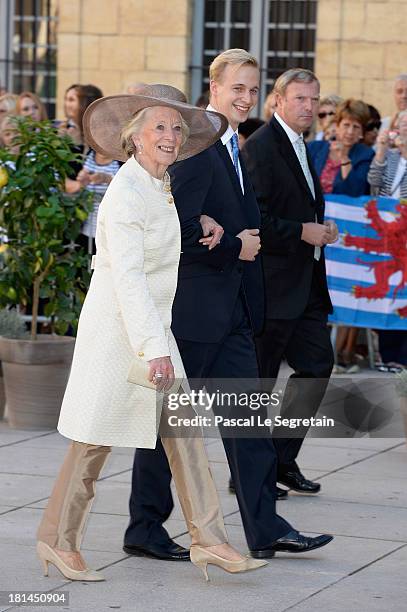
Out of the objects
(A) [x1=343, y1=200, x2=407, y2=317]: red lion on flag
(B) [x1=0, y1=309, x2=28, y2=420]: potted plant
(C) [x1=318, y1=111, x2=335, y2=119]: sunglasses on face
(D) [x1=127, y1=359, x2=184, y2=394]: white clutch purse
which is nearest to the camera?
(D) [x1=127, y1=359, x2=184, y2=394]: white clutch purse

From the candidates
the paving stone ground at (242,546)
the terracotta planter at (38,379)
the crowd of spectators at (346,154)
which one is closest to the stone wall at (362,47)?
the crowd of spectators at (346,154)

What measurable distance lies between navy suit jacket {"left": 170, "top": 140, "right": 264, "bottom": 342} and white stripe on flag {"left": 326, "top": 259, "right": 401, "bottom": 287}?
17.9 ft

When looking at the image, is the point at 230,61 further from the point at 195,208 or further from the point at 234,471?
the point at 234,471

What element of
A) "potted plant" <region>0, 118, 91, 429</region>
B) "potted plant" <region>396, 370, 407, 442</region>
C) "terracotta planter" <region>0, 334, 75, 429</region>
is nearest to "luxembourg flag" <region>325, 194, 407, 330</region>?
"potted plant" <region>0, 118, 91, 429</region>

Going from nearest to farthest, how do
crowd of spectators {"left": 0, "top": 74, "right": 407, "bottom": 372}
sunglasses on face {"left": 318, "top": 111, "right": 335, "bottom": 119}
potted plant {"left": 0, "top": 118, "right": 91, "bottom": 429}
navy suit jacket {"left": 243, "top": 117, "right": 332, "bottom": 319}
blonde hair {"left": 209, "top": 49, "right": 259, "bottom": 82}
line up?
blonde hair {"left": 209, "top": 49, "right": 259, "bottom": 82}
navy suit jacket {"left": 243, "top": 117, "right": 332, "bottom": 319}
potted plant {"left": 0, "top": 118, "right": 91, "bottom": 429}
crowd of spectators {"left": 0, "top": 74, "right": 407, "bottom": 372}
sunglasses on face {"left": 318, "top": 111, "right": 335, "bottom": 119}

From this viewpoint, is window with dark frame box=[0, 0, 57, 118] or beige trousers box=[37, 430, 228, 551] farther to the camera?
window with dark frame box=[0, 0, 57, 118]

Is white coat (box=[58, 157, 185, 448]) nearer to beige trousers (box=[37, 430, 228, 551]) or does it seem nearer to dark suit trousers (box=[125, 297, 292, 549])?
beige trousers (box=[37, 430, 228, 551])

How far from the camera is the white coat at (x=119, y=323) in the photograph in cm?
554

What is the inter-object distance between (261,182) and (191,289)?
125 centimetres

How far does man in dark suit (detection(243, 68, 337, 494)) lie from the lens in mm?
7254

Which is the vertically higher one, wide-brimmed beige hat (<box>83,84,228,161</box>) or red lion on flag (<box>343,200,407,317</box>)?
wide-brimmed beige hat (<box>83,84,228,161</box>)

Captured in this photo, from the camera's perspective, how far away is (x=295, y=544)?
609cm

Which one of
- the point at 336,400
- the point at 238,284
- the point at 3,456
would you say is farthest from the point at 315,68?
the point at 238,284

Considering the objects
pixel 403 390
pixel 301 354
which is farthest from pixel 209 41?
pixel 301 354
